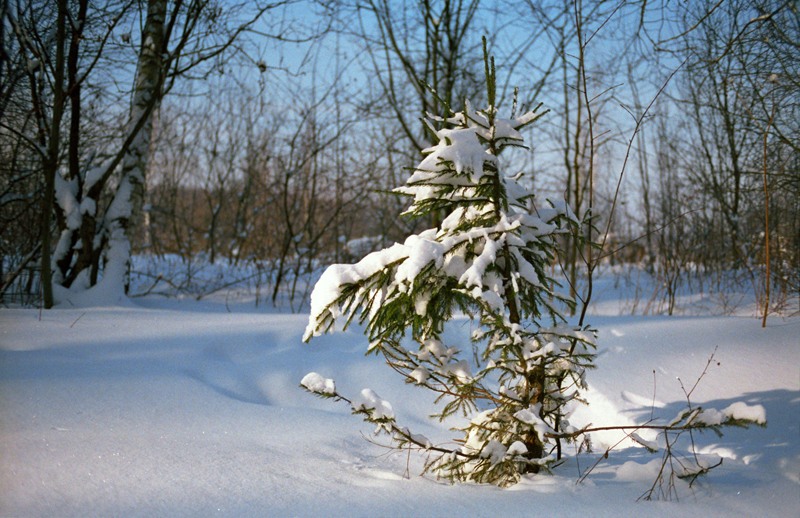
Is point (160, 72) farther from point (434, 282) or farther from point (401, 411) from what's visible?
point (434, 282)

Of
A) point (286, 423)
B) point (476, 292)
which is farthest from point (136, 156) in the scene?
point (476, 292)

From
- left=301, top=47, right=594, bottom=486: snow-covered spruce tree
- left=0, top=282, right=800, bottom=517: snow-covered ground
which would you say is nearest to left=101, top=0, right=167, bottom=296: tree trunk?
left=0, top=282, right=800, bottom=517: snow-covered ground

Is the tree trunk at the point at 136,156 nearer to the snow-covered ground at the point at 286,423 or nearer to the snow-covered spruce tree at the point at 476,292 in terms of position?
the snow-covered ground at the point at 286,423

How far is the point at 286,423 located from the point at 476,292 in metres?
1.28

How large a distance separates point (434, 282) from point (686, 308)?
580 cm

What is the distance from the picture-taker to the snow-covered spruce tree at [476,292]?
6.07 ft

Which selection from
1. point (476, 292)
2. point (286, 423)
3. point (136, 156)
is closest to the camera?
point (476, 292)

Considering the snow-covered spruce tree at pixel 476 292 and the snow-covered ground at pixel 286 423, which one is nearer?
the snow-covered ground at pixel 286 423

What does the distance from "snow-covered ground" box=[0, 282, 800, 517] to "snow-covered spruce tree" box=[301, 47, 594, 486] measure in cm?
18

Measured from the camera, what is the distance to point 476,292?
5.70ft

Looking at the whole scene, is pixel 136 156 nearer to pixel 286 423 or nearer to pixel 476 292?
pixel 286 423

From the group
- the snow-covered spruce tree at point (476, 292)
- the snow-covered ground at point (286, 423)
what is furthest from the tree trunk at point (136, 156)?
the snow-covered spruce tree at point (476, 292)

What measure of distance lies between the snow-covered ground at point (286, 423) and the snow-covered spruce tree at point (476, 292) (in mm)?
176

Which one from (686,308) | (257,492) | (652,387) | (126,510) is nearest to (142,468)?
(126,510)
